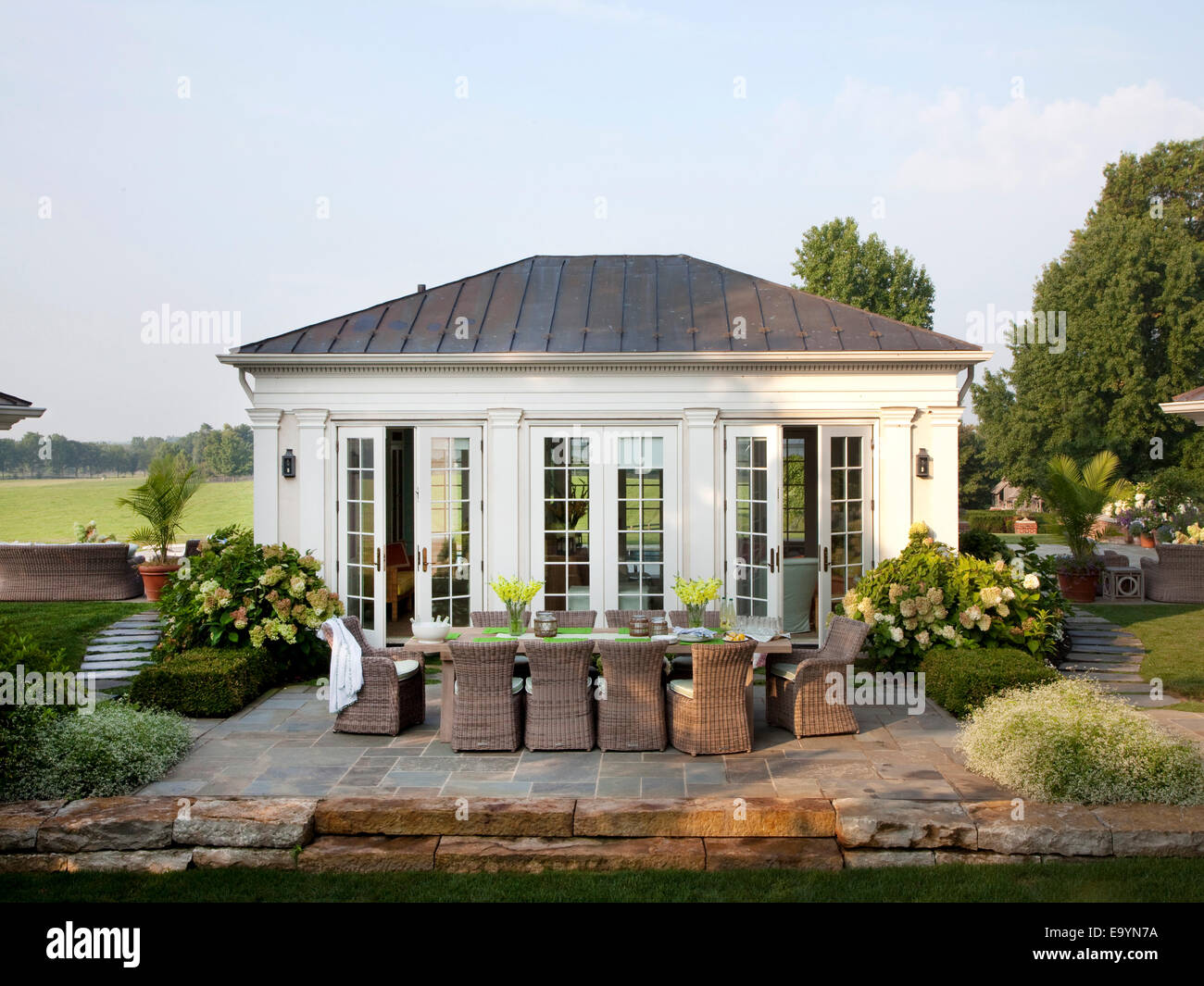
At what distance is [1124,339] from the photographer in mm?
27531

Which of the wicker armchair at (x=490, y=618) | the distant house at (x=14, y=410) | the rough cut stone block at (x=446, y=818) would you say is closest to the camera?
the rough cut stone block at (x=446, y=818)

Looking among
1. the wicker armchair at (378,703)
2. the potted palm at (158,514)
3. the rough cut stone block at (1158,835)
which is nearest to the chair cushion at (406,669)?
the wicker armchair at (378,703)

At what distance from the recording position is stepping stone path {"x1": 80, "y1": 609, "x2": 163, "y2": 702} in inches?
358

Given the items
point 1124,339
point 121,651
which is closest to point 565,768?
point 121,651

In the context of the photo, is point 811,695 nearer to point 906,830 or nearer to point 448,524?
point 906,830

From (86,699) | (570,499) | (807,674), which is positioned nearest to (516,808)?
(807,674)

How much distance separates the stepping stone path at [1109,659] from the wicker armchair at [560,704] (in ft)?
16.4

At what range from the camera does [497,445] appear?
400 inches

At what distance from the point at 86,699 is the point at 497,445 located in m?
4.77

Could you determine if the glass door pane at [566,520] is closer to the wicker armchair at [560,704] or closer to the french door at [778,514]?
the french door at [778,514]

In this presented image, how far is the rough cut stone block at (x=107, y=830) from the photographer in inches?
198

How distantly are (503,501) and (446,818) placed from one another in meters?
5.33

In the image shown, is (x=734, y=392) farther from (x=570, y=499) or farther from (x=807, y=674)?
(x=807, y=674)

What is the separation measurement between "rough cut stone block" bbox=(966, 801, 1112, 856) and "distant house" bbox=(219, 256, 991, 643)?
5097mm
